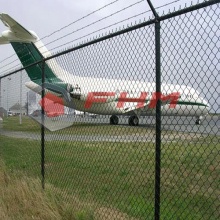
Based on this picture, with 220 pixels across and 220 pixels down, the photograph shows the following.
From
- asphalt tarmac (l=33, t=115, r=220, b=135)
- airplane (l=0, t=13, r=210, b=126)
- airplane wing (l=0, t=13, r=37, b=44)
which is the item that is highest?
airplane wing (l=0, t=13, r=37, b=44)

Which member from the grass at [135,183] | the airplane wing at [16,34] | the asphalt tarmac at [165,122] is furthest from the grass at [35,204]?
the airplane wing at [16,34]

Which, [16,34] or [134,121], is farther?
[16,34]

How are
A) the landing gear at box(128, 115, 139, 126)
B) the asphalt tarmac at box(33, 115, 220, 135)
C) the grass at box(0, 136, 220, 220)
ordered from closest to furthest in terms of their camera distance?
the asphalt tarmac at box(33, 115, 220, 135)
the landing gear at box(128, 115, 139, 126)
the grass at box(0, 136, 220, 220)

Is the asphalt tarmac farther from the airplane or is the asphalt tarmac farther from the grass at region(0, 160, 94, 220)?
the grass at region(0, 160, 94, 220)

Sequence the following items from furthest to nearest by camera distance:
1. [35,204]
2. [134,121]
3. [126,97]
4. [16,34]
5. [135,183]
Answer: [16,34]
[135,183]
[134,121]
[126,97]
[35,204]

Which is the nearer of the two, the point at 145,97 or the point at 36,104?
the point at 145,97

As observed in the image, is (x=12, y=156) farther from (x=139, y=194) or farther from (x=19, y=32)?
(x=19, y=32)

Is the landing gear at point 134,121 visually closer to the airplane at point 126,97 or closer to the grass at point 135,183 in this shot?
the airplane at point 126,97

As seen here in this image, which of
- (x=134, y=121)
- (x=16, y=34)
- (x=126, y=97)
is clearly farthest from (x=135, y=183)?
(x=16, y=34)

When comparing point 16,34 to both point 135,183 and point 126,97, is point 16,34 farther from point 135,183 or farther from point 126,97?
point 126,97

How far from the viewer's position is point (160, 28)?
4.05 metres

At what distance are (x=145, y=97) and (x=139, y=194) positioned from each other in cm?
216

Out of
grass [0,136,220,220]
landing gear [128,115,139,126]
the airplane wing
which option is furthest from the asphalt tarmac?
the airplane wing

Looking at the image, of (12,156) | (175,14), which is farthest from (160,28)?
(12,156)
